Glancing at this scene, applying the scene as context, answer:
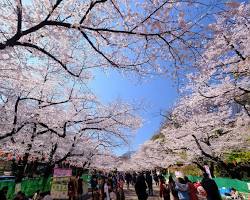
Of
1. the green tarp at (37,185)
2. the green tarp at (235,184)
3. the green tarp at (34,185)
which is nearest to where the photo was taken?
the green tarp at (37,185)

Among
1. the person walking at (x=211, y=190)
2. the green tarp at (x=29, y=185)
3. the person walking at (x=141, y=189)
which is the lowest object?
the person walking at (x=211, y=190)

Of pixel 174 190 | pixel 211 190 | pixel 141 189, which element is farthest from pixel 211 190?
pixel 141 189

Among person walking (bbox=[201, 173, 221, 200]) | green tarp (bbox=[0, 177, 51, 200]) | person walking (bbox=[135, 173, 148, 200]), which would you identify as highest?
green tarp (bbox=[0, 177, 51, 200])

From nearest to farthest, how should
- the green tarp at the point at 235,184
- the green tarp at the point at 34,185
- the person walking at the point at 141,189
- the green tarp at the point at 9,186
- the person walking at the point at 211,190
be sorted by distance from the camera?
the person walking at the point at 211,190 → the green tarp at the point at 9,186 → the person walking at the point at 141,189 → the green tarp at the point at 235,184 → the green tarp at the point at 34,185

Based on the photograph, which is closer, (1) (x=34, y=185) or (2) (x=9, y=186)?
(2) (x=9, y=186)

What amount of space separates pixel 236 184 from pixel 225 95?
6149 millimetres

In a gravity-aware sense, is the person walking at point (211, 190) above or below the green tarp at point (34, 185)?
below

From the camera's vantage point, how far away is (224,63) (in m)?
11.8

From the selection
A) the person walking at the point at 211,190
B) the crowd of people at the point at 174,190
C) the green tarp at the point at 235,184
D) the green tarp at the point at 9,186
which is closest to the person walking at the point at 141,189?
the crowd of people at the point at 174,190

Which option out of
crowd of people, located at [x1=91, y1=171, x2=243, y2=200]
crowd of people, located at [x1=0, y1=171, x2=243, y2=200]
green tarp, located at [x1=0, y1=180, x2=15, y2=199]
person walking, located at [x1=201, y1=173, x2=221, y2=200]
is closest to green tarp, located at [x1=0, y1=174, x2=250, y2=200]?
green tarp, located at [x1=0, y1=180, x2=15, y2=199]

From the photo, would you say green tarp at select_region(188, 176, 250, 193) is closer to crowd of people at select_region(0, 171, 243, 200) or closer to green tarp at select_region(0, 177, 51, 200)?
crowd of people at select_region(0, 171, 243, 200)

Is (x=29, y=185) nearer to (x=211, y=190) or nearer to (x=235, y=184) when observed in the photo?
(x=211, y=190)

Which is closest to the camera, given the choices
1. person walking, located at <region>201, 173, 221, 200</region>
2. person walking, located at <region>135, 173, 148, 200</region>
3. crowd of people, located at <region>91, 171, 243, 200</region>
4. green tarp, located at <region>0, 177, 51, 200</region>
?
person walking, located at <region>201, 173, 221, 200</region>

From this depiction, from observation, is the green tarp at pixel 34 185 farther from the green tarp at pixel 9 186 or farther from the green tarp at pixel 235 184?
the green tarp at pixel 235 184
